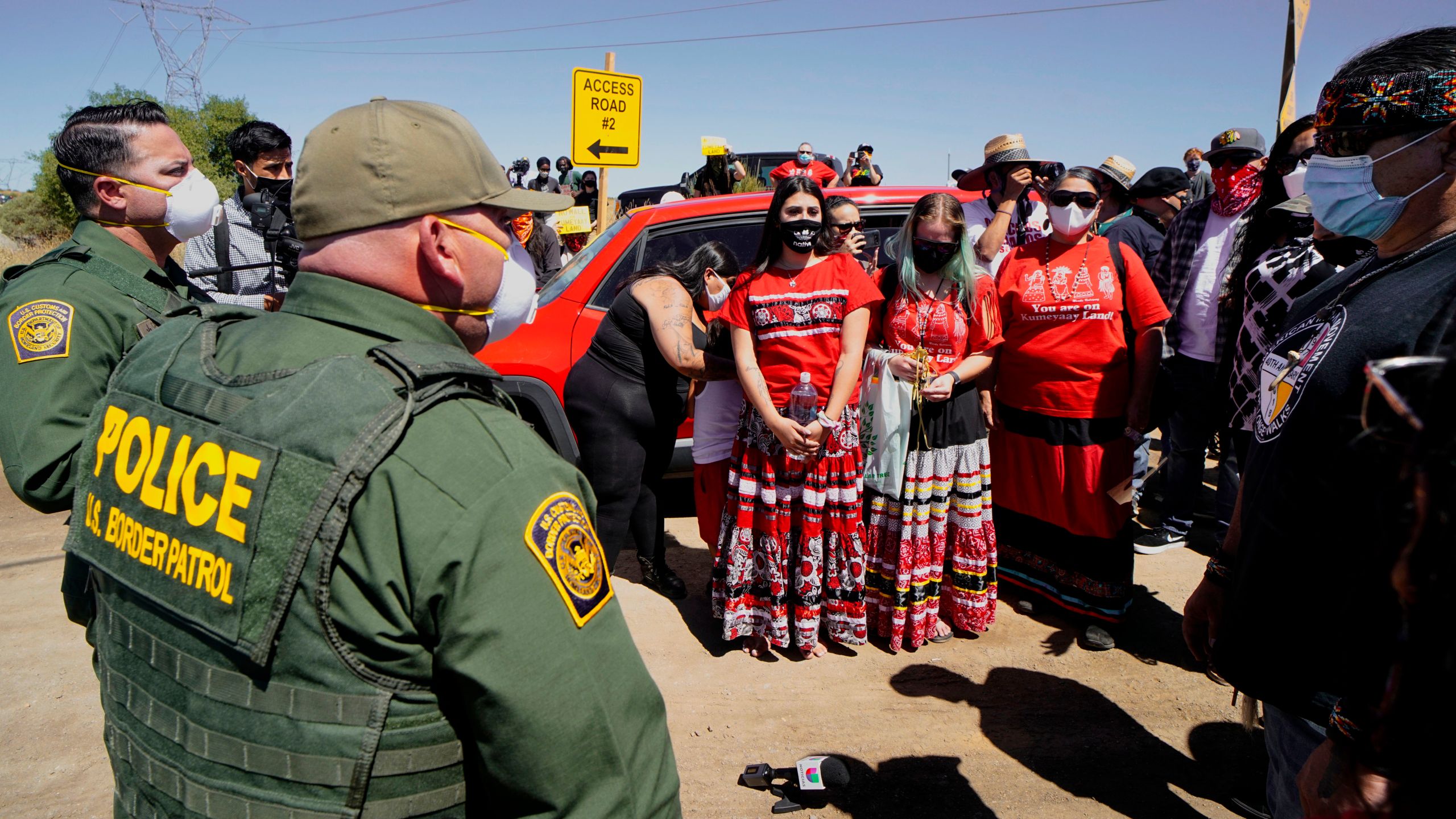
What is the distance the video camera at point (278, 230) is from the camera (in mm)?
3846

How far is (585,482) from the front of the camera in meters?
1.19

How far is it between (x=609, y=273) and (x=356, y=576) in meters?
4.09

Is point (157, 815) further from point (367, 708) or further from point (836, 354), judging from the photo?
point (836, 354)

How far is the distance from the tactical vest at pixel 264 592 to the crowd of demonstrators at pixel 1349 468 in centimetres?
110

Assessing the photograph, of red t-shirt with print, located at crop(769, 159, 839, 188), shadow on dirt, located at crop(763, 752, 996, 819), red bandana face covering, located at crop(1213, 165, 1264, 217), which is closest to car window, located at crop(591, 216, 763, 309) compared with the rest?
red t-shirt with print, located at crop(769, 159, 839, 188)

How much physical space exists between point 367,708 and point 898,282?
332 cm

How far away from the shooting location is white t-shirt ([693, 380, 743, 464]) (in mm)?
4027

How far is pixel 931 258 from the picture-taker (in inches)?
150

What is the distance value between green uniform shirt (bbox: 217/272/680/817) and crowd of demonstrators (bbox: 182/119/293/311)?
154 inches

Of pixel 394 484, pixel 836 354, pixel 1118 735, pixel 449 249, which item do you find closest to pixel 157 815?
pixel 394 484

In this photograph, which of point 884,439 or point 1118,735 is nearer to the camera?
point 1118,735

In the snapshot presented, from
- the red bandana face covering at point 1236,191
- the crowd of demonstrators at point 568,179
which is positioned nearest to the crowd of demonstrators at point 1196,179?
the red bandana face covering at point 1236,191

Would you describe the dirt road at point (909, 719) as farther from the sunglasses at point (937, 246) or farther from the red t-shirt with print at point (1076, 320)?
the sunglasses at point (937, 246)

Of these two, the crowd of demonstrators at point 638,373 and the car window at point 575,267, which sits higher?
the car window at point 575,267
